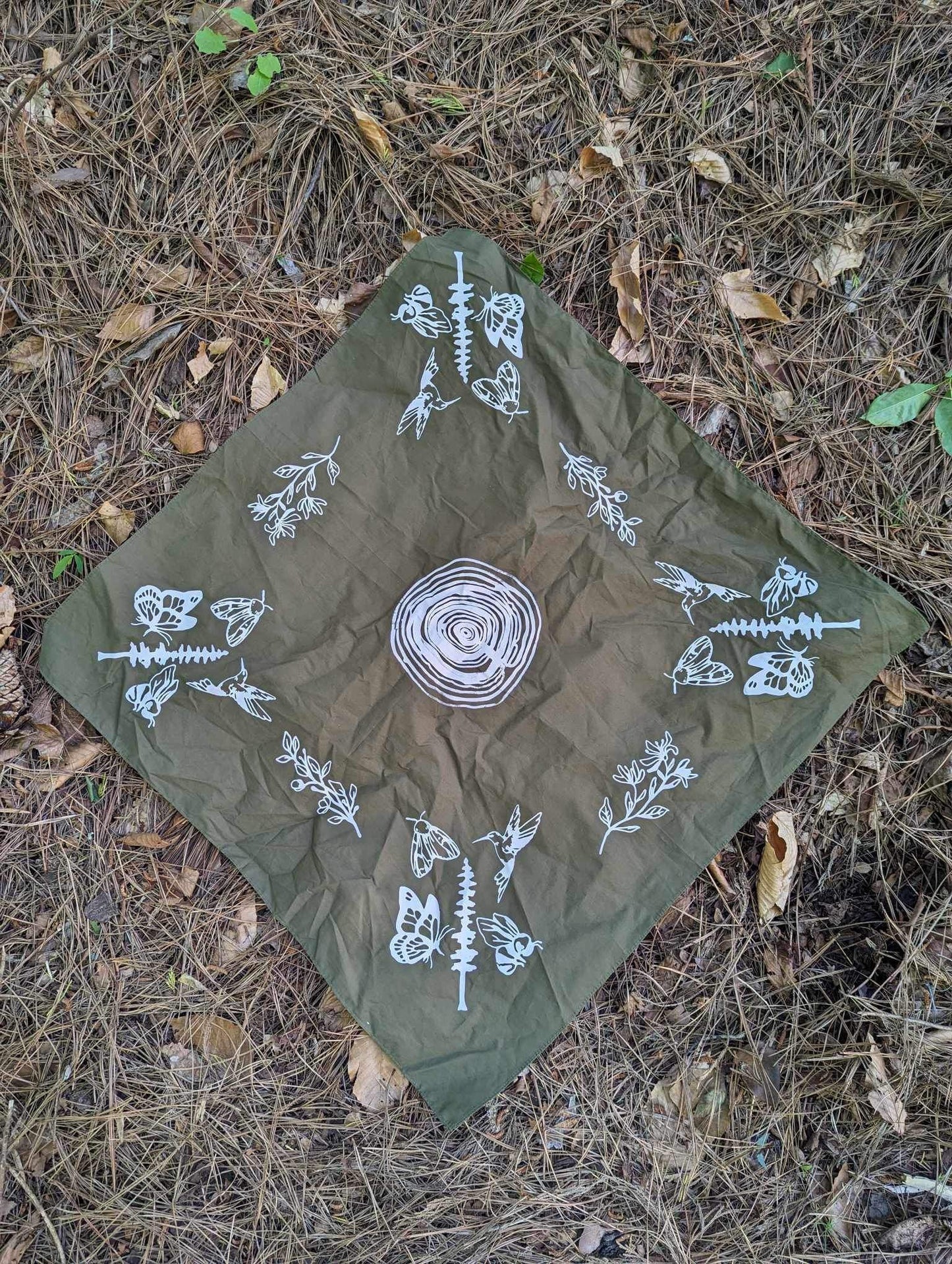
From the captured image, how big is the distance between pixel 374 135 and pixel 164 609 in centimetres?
129

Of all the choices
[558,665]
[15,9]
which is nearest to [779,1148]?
[558,665]

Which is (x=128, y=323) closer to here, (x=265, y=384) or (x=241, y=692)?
(x=265, y=384)

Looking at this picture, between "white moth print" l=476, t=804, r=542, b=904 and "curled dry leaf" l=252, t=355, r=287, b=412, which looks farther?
"curled dry leaf" l=252, t=355, r=287, b=412

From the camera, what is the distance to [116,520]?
5.90 feet

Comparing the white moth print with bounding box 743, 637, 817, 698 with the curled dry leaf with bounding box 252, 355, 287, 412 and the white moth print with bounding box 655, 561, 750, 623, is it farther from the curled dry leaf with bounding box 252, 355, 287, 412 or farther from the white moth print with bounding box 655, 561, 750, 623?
the curled dry leaf with bounding box 252, 355, 287, 412

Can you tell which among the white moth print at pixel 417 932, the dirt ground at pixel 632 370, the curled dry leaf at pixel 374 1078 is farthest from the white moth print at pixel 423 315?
the curled dry leaf at pixel 374 1078

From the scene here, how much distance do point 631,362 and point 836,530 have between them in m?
0.66

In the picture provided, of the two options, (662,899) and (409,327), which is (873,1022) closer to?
(662,899)

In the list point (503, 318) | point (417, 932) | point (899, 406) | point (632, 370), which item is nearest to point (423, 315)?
point (503, 318)

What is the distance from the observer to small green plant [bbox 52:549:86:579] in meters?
1.79

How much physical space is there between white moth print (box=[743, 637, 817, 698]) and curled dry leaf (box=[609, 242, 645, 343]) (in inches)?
34.0

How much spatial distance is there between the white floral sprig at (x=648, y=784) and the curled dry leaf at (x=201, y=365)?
1.42m

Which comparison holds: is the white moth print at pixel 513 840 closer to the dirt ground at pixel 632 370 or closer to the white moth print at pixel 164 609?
the dirt ground at pixel 632 370

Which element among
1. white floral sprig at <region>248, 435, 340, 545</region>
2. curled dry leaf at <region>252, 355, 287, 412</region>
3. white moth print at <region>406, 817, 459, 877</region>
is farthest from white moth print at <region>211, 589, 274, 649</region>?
white moth print at <region>406, 817, 459, 877</region>
